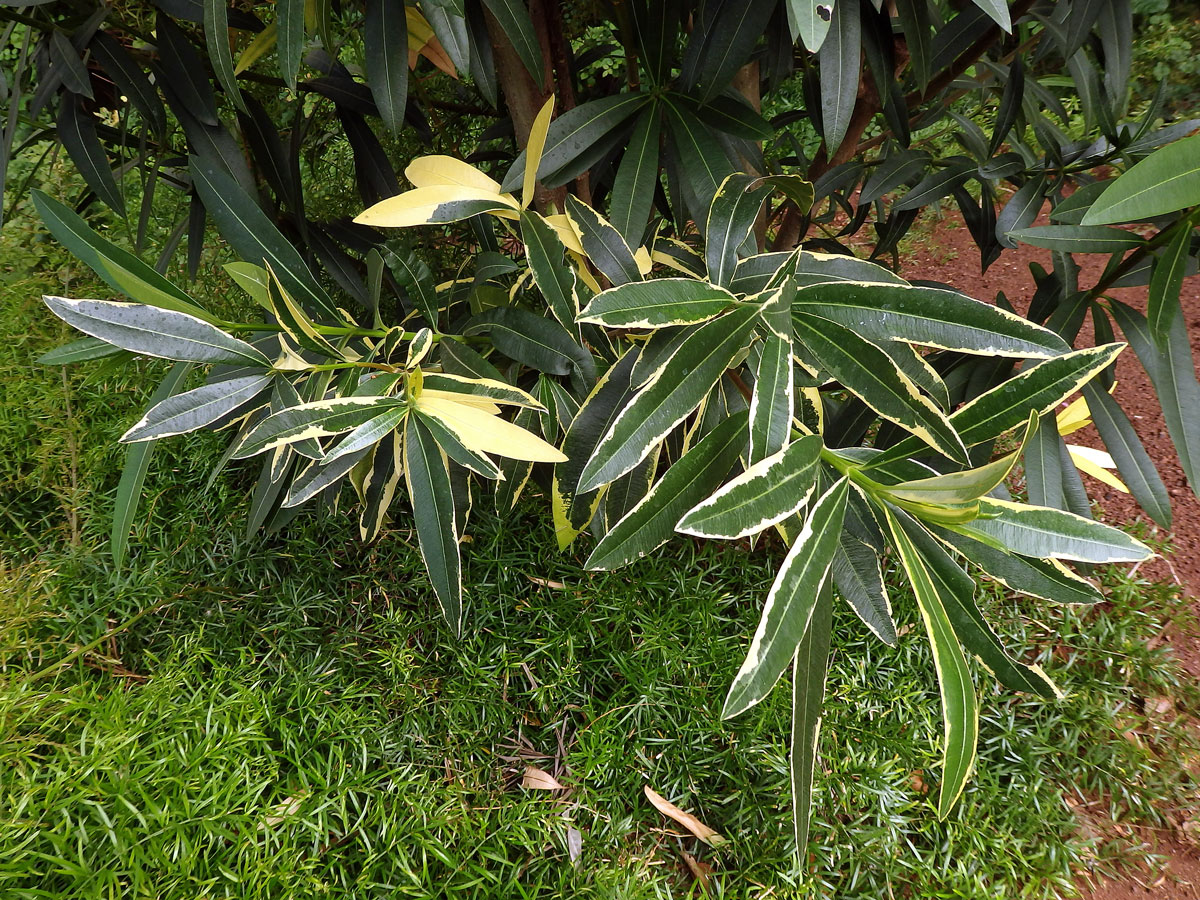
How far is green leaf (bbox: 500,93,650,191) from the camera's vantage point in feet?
2.78

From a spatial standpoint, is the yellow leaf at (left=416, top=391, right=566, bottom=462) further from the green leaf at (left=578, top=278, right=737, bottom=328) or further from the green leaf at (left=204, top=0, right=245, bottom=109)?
the green leaf at (left=204, top=0, right=245, bottom=109)

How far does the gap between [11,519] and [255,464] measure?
51 centimetres

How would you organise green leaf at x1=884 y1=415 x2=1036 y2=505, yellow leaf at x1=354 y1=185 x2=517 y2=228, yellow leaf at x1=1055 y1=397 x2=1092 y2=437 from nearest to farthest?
green leaf at x1=884 y1=415 x2=1036 y2=505, yellow leaf at x1=354 y1=185 x2=517 y2=228, yellow leaf at x1=1055 y1=397 x2=1092 y2=437

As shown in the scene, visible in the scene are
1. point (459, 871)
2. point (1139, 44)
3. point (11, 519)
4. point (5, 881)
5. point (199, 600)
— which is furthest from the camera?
point (1139, 44)

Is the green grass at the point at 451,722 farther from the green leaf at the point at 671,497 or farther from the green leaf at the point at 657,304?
the green leaf at the point at 657,304

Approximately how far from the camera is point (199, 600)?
1.44 meters

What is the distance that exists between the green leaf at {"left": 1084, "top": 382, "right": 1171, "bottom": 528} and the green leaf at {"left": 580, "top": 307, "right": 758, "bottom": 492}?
26.0 inches

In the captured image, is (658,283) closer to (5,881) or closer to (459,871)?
(459,871)

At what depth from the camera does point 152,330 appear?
639mm

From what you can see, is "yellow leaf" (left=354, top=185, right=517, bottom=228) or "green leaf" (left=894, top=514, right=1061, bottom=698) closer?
"green leaf" (left=894, top=514, right=1061, bottom=698)

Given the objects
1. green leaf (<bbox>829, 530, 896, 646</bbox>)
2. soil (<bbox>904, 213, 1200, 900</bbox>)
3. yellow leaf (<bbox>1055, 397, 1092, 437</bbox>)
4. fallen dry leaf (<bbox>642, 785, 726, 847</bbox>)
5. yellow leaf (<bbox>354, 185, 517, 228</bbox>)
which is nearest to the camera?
green leaf (<bbox>829, 530, 896, 646</bbox>)

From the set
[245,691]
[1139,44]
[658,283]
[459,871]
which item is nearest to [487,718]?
[459,871]

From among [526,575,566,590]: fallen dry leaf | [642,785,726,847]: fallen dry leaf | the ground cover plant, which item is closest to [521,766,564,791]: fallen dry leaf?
[642,785,726,847]: fallen dry leaf

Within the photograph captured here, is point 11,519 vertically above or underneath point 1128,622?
above
